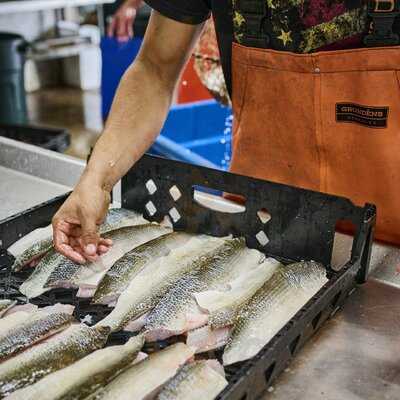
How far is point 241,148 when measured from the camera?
1852mm

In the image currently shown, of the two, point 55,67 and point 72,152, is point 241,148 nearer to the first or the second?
point 72,152

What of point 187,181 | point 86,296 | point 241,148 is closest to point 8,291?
point 86,296

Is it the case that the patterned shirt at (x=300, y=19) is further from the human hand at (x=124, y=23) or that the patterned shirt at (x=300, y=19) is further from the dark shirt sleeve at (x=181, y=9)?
the human hand at (x=124, y=23)

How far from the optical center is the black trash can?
5438 mm

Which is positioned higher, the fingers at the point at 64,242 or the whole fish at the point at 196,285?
the fingers at the point at 64,242

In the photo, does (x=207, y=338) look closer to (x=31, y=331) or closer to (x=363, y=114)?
(x=31, y=331)

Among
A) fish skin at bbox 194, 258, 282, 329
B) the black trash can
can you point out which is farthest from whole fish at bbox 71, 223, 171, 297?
the black trash can

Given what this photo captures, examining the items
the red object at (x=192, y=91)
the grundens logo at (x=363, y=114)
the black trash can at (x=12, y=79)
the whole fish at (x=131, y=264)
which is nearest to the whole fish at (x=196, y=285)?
the whole fish at (x=131, y=264)

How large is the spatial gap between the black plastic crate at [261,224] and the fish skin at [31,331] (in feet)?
0.28

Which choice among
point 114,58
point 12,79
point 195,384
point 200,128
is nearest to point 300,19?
point 195,384

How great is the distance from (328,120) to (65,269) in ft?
2.46

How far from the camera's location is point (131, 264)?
1538mm

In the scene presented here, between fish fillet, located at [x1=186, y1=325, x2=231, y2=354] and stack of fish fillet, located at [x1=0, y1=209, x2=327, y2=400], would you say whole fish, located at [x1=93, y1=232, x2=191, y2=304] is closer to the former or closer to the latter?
stack of fish fillet, located at [x1=0, y1=209, x2=327, y2=400]

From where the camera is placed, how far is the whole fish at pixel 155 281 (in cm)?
136
